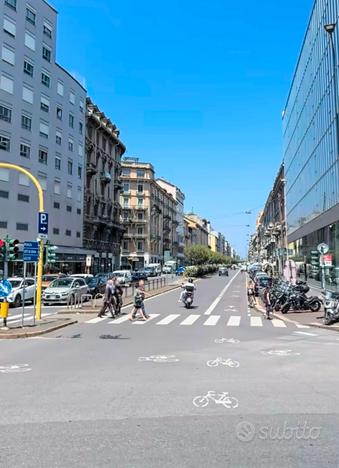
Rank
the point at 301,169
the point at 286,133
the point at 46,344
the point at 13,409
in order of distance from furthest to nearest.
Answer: the point at 286,133, the point at 301,169, the point at 46,344, the point at 13,409

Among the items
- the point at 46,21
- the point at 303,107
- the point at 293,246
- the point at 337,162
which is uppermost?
the point at 46,21

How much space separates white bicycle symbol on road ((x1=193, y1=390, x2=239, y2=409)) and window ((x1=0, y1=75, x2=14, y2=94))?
143ft

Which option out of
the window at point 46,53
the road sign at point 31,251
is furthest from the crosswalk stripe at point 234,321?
the window at point 46,53

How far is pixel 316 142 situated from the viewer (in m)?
37.6

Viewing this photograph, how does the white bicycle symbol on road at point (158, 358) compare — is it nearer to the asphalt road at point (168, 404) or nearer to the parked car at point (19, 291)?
the asphalt road at point (168, 404)

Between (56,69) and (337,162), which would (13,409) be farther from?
(56,69)

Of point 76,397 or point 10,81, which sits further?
point 10,81

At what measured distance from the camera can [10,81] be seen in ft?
150

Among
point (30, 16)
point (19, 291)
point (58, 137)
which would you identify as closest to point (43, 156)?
point (58, 137)

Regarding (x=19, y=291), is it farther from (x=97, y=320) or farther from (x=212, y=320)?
(x=212, y=320)

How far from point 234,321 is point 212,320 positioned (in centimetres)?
98

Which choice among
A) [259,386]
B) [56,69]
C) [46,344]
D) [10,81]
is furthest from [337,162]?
[56,69]

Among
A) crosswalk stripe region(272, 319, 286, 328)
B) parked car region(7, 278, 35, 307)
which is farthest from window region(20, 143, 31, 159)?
crosswalk stripe region(272, 319, 286, 328)

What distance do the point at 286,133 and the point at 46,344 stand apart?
183 ft
